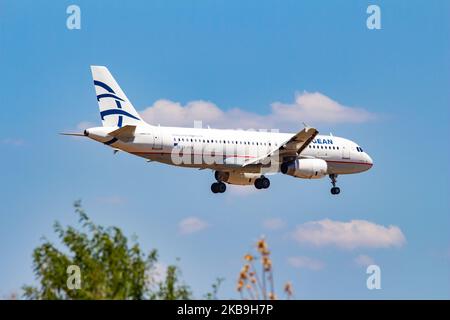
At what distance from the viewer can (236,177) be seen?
224 ft

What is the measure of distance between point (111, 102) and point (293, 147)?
11.8 metres

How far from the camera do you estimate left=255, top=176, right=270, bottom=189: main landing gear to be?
67.6m

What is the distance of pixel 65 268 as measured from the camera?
25.1m

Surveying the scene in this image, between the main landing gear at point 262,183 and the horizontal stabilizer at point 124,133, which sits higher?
the horizontal stabilizer at point 124,133

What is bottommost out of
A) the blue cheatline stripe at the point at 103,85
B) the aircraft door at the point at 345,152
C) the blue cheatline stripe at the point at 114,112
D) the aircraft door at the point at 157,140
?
the aircraft door at the point at 157,140

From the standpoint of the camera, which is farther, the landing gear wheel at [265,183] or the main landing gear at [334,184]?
the main landing gear at [334,184]

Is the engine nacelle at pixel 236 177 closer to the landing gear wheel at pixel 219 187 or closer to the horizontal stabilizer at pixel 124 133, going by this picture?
the landing gear wheel at pixel 219 187

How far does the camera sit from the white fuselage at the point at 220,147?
60469mm

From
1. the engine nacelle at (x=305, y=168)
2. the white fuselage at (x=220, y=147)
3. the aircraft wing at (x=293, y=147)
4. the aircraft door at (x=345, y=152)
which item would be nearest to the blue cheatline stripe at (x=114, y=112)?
the white fuselage at (x=220, y=147)

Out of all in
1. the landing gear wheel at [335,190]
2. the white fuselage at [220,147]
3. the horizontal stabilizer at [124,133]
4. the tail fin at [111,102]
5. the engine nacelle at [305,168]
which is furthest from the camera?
the landing gear wheel at [335,190]

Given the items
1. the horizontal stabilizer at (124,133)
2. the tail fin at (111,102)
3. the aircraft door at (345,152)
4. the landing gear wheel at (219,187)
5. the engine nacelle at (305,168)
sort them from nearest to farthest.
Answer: the horizontal stabilizer at (124,133)
the tail fin at (111,102)
the engine nacelle at (305,168)
the landing gear wheel at (219,187)
the aircraft door at (345,152)

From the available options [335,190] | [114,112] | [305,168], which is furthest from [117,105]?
[335,190]

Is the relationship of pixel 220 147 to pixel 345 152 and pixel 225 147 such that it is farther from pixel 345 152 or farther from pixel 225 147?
pixel 345 152

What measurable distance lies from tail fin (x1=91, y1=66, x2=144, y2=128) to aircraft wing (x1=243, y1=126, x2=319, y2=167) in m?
7.99
